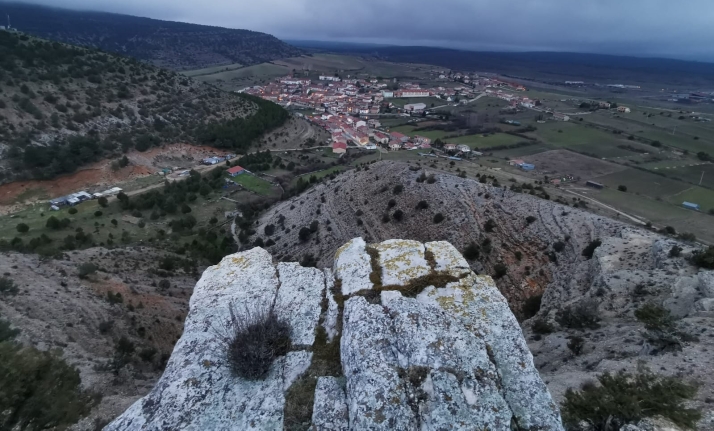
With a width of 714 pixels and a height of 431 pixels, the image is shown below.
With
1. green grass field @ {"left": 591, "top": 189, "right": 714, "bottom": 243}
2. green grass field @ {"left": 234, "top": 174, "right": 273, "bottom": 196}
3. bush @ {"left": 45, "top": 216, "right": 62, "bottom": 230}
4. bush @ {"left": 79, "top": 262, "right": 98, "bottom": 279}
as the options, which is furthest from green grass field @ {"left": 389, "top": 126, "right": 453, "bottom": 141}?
bush @ {"left": 79, "top": 262, "right": 98, "bottom": 279}

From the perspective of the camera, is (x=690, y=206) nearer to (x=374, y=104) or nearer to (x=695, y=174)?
(x=695, y=174)

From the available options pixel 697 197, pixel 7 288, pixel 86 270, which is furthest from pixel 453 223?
pixel 697 197

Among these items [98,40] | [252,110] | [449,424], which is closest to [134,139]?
[252,110]

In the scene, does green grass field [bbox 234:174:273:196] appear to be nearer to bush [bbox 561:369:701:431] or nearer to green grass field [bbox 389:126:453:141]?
green grass field [bbox 389:126:453:141]

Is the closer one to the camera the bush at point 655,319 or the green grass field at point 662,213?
the bush at point 655,319

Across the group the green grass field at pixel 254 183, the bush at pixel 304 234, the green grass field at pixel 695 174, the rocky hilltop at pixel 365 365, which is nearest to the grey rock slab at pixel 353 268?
the rocky hilltop at pixel 365 365

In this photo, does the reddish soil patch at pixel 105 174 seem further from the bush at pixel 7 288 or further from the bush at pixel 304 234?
the bush at pixel 7 288
